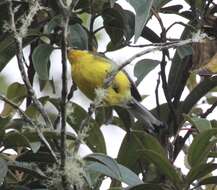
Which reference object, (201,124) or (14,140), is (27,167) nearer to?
(14,140)

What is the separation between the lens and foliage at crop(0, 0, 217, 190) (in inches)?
47.5

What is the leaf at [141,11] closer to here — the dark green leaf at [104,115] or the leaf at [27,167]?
the leaf at [27,167]

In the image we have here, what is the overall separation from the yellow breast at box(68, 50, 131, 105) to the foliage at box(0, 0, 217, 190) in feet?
0.98

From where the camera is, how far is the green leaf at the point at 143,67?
1571 mm

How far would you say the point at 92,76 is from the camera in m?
2.15

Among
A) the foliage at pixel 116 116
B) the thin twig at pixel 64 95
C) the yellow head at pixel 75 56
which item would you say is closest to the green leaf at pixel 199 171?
the foliage at pixel 116 116

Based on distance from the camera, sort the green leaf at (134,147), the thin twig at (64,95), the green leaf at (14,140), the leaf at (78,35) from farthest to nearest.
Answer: the leaf at (78,35) → the green leaf at (134,147) → the green leaf at (14,140) → the thin twig at (64,95)

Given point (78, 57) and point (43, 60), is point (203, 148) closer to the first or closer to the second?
point (43, 60)

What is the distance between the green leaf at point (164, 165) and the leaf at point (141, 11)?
0.22 m

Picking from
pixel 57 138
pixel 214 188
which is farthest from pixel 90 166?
pixel 214 188

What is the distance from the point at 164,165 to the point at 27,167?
0.83ft

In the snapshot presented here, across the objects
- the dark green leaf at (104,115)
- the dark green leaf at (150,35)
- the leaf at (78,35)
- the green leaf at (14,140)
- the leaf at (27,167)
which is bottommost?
the leaf at (27,167)

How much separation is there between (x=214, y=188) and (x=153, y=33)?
0.40m

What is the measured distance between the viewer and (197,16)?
1.58 m
